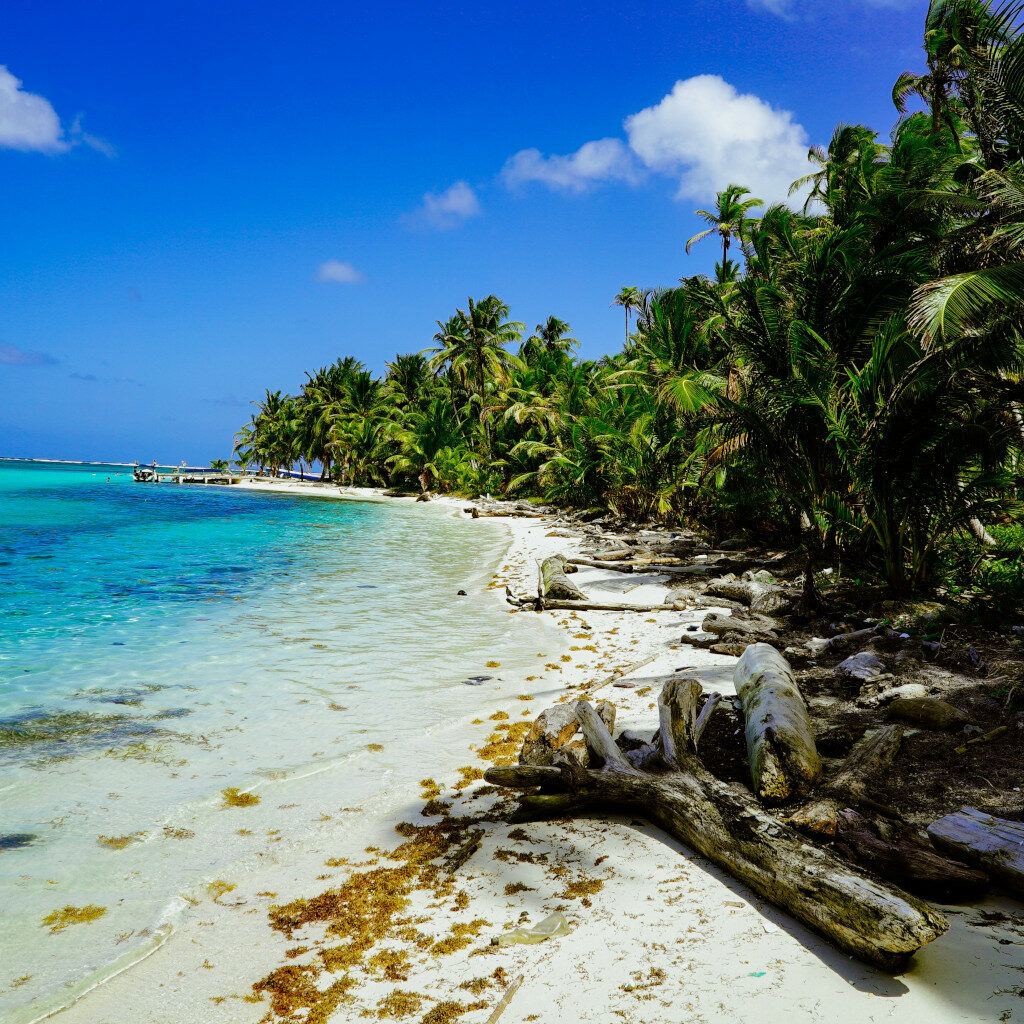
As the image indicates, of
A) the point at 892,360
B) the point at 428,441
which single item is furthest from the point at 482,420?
the point at 892,360

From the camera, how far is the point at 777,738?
383 cm

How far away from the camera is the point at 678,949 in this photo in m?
2.54

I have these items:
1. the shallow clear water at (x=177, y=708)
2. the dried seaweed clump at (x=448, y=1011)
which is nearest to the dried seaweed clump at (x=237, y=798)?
the shallow clear water at (x=177, y=708)

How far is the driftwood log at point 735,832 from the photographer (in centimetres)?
229

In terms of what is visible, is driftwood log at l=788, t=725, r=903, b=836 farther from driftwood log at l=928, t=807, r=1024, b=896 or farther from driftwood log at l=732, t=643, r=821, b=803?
driftwood log at l=928, t=807, r=1024, b=896

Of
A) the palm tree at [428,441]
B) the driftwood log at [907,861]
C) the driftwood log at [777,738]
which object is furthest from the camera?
the palm tree at [428,441]

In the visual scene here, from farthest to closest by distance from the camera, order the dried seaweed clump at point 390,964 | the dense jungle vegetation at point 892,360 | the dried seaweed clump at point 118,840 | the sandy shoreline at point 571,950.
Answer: the dense jungle vegetation at point 892,360 → the dried seaweed clump at point 118,840 → the dried seaweed clump at point 390,964 → the sandy shoreline at point 571,950

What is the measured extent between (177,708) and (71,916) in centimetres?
309

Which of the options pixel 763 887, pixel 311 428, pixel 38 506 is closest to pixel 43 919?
pixel 763 887

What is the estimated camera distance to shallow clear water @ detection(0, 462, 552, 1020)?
332 cm

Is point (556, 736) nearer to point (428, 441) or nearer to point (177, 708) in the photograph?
point (177, 708)

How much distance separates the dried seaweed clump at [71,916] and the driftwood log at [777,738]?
3.47m

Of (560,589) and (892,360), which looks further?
(560,589)

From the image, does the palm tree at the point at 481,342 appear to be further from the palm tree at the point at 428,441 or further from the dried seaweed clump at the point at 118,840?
the dried seaweed clump at the point at 118,840
